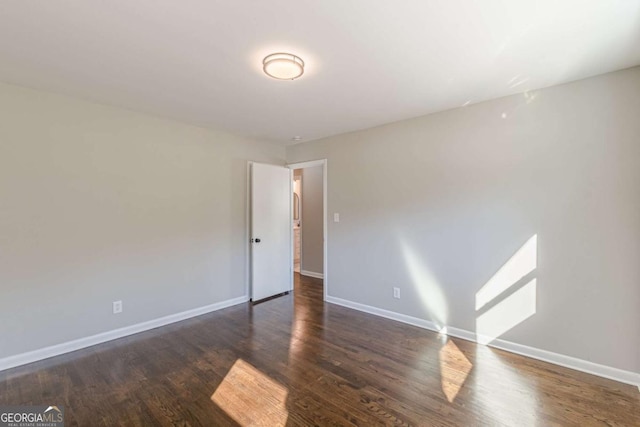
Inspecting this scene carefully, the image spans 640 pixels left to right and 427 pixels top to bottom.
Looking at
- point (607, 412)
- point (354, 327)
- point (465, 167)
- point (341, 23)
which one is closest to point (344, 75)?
point (341, 23)

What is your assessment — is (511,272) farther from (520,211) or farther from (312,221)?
(312,221)

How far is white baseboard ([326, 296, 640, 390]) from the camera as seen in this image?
90.1 inches

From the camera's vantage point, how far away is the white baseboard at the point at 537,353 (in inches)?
90.1

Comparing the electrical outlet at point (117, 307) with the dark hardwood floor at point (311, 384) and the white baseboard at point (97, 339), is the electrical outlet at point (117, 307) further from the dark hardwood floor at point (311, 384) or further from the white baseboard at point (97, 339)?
the dark hardwood floor at point (311, 384)

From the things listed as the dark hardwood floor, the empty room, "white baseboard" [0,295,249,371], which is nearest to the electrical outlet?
the empty room

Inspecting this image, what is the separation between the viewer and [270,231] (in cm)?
455

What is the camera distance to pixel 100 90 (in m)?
2.64

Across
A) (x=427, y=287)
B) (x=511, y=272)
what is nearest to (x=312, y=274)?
(x=427, y=287)

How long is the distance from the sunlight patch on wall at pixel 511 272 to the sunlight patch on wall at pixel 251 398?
2149mm

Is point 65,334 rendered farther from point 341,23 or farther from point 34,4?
point 341,23

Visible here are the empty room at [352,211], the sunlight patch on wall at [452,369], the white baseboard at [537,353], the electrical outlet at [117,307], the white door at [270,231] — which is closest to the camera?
the empty room at [352,211]

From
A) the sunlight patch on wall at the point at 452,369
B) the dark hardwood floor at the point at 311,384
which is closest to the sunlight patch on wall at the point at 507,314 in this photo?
the dark hardwood floor at the point at 311,384

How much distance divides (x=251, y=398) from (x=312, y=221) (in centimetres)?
411

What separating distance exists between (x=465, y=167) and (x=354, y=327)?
2180 millimetres
